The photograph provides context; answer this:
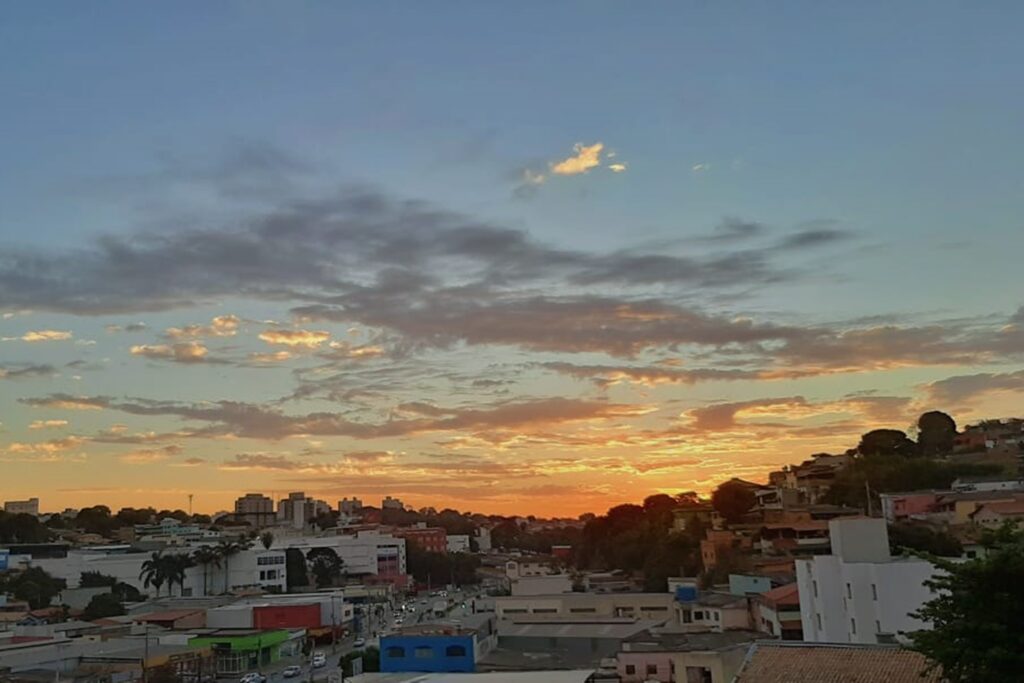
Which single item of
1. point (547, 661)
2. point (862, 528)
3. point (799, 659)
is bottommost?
point (547, 661)

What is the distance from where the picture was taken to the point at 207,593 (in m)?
67.5

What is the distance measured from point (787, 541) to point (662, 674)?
2165 cm

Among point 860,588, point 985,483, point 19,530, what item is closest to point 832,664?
point 860,588

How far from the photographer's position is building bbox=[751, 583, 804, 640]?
1149 inches

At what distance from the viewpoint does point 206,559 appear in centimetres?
6781

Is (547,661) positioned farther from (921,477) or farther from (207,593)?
(207,593)

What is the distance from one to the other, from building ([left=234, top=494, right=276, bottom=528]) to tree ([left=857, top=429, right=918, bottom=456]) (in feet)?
277

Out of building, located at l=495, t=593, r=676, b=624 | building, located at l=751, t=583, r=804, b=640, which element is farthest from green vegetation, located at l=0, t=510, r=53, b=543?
building, located at l=751, t=583, r=804, b=640

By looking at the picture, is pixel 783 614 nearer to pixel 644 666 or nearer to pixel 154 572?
pixel 644 666

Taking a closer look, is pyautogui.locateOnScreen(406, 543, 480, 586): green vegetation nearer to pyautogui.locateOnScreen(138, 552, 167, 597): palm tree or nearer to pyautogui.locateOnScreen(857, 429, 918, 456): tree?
pyautogui.locateOnScreen(138, 552, 167, 597): palm tree

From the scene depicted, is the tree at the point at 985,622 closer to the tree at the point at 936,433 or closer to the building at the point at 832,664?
the building at the point at 832,664

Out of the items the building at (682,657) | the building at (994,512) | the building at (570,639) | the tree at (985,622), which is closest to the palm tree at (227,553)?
the building at (570,639)

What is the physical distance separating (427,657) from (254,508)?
111 meters

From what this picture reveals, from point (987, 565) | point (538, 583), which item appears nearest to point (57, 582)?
point (538, 583)
